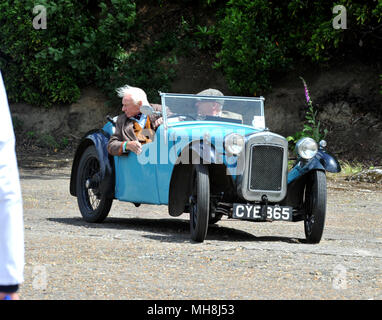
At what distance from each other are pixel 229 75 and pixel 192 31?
2.95m

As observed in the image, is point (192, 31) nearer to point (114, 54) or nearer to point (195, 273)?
point (114, 54)

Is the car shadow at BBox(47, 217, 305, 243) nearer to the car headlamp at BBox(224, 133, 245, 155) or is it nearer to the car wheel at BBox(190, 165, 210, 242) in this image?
the car wheel at BBox(190, 165, 210, 242)

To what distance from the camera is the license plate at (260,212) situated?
6316 mm

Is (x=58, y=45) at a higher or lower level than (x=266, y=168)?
higher

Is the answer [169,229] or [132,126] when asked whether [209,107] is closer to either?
[132,126]

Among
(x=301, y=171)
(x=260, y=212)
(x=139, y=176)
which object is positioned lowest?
(x=260, y=212)

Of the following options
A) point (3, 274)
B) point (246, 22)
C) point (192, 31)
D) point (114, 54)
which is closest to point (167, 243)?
point (3, 274)

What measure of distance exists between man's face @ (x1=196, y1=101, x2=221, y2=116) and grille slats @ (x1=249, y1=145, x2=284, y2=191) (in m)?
1.01

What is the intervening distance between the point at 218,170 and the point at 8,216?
5.15m

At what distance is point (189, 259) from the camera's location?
5344 mm

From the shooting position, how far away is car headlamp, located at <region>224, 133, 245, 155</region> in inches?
250

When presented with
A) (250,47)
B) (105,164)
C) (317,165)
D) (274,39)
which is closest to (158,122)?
(105,164)

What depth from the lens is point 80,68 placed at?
17.3 meters

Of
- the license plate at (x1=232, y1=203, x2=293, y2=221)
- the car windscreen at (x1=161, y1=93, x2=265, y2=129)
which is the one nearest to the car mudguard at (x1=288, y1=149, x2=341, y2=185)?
the license plate at (x1=232, y1=203, x2=293, y2=221)
